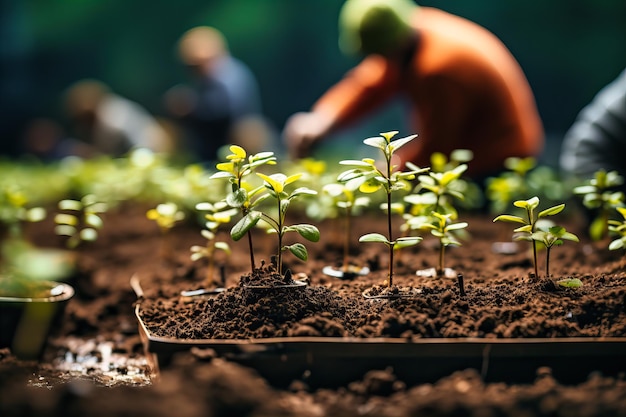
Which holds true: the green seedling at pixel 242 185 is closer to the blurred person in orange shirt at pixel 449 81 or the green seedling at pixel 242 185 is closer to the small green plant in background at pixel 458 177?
the small green plant in background at pixel 458 177

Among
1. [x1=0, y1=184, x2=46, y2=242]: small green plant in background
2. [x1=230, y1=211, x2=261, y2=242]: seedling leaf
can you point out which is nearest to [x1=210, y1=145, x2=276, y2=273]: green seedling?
[x1=230, y1=211, x2=261, y2=242]: seedling leaf

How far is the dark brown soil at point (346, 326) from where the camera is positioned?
1.16m

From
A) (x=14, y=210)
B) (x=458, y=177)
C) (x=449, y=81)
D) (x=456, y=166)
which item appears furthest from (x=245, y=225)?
(x=449, y=81)

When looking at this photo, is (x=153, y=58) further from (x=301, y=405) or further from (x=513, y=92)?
(x=301, y=405)

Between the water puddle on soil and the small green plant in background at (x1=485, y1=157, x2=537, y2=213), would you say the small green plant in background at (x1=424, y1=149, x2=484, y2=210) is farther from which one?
the water puddle on soil

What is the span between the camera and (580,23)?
27.5 feet

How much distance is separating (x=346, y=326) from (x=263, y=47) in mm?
9616

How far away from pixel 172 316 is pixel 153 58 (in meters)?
10.1

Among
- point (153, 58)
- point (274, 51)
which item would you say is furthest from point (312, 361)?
point (153, 58)

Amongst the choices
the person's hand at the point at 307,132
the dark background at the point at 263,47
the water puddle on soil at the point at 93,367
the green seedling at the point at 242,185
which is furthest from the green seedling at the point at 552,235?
the dark background at the point at 263,47

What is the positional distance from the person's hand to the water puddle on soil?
6.74 ft

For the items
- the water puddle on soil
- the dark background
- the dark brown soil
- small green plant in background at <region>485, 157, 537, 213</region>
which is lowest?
the water puddle on soil

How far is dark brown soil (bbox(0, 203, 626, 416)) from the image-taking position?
116cm

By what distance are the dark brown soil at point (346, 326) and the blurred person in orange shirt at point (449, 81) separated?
0.98m
